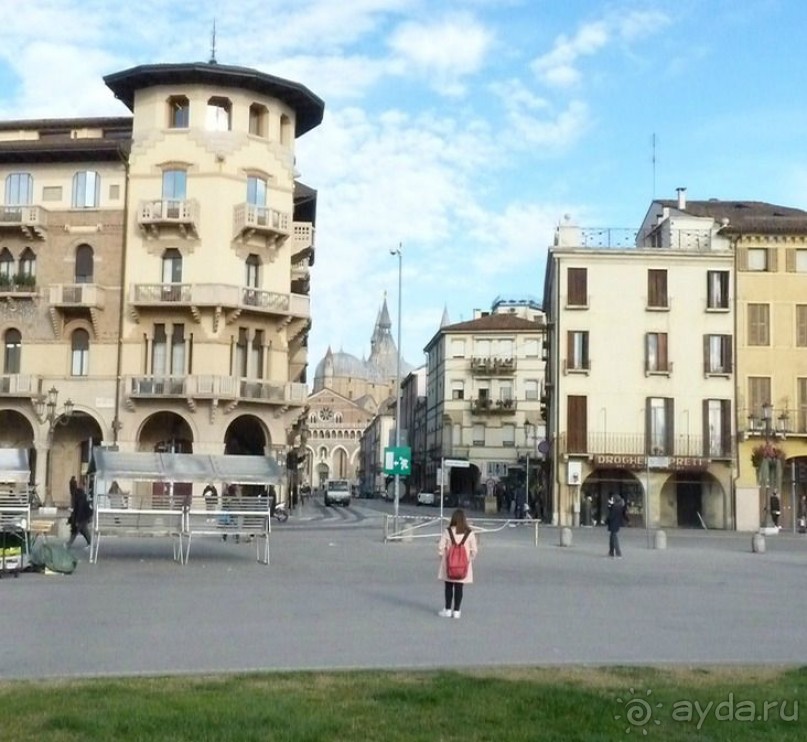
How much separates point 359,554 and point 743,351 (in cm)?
2776

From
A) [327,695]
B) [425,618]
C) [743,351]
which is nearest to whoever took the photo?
[327,695]

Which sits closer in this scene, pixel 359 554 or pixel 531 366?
pixel 359 554

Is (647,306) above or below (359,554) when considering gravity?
above

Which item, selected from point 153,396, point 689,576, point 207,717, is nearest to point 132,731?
point 207,717

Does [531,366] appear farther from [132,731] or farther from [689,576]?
[132,731]

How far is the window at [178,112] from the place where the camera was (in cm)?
4819

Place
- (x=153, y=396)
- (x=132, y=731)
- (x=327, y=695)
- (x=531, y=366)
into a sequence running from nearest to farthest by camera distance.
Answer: (x=132, y=731), (x=327, y=695), (x=153, y=396), (x=531, y=366)

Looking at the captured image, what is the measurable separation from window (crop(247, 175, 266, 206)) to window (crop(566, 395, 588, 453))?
1608cm

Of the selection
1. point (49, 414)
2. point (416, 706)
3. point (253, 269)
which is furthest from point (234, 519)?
point (253, 269)

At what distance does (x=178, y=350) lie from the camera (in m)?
47.4

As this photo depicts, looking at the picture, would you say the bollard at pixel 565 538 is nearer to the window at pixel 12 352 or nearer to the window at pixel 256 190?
the window at pixel 256 190

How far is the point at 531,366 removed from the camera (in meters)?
87.2

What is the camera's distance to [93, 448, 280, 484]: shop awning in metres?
24.4

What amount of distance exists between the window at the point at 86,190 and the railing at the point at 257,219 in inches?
238
